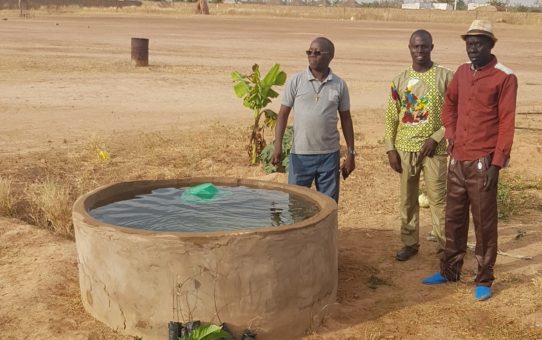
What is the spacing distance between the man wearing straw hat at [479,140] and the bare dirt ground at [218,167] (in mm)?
402

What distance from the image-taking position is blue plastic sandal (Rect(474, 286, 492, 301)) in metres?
4.69

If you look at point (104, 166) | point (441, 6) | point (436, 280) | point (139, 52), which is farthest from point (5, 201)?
point (441, 6)

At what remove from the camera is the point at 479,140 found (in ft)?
14.9

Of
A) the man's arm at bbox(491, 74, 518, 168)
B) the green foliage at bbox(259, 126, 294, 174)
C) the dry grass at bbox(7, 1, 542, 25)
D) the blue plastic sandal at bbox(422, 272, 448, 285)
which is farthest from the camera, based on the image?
the dry grass at bbox(7, 1, 542, 25)

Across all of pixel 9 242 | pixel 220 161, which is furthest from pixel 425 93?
pixel 220 161

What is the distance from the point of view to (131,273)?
13.2 feet

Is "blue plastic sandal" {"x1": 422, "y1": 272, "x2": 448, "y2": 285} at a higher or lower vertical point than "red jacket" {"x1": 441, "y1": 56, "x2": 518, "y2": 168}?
lower

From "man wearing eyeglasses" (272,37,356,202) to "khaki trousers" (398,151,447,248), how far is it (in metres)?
0.46

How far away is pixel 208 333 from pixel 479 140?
7.26 feet

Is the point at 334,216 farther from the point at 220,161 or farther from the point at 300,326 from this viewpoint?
the point at 220,161

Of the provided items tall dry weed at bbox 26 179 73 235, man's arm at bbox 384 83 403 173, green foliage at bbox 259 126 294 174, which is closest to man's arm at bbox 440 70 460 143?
man's arm at bbox 384 83 403 173

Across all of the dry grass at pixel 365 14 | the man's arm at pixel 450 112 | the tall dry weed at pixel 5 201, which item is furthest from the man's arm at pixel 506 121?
the dry grass at pixel 365 14

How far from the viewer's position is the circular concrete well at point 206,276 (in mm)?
3943

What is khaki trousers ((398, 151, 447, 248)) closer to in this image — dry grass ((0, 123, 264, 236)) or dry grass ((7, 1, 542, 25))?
dry grass ((0, 123, 264, 236))
